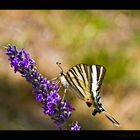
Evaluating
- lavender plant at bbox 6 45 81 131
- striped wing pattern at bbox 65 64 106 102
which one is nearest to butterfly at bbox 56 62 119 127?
striped wing pattern at bbox 65 64 106 102

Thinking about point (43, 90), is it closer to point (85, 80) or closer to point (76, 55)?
point (85, 80)

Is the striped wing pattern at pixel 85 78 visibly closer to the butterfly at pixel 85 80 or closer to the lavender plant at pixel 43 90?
the butterfly at pixel 85 80

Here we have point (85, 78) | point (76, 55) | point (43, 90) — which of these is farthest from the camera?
point (76, 55)

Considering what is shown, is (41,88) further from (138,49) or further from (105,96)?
(138,49)

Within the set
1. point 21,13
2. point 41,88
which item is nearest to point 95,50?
point 21,13

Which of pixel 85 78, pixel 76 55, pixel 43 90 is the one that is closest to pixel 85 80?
pixel 85 78

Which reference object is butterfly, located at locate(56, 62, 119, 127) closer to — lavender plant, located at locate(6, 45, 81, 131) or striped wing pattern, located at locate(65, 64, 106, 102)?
striped wing pattern, located at locate(65, 64, 106, 102)

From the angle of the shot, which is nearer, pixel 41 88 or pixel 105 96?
pixel 41 88
